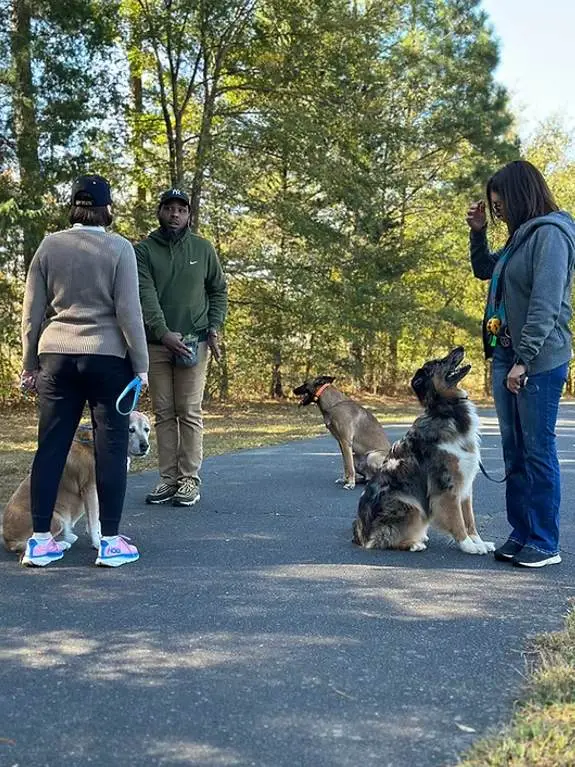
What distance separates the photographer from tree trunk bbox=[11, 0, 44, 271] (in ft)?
46.6

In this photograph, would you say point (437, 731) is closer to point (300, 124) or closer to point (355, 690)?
point (355, 690)

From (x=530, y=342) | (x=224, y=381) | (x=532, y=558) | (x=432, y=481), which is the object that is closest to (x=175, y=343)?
(x=432, y=481)

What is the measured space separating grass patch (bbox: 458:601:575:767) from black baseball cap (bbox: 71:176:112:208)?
302 centimetres

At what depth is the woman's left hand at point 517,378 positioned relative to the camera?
3.86 m

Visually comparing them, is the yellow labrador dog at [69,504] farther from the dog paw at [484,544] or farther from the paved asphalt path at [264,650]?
the dog paw at [484,544]

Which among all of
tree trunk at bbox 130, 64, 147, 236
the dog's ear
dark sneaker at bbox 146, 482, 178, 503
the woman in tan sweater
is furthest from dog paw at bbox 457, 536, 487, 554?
tree trunk at bbox 130, 64, 147, 236

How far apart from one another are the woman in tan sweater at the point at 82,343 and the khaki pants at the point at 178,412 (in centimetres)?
181

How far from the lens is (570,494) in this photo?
6.36 metres

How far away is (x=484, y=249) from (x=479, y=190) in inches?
753

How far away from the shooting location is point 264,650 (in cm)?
287

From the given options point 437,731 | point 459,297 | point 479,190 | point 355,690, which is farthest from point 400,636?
point 459,297

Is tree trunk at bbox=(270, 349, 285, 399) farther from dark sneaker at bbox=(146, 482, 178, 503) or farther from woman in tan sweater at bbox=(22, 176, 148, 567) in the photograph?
woman in tan sweater at bbox=(22, 176, 148, 567)

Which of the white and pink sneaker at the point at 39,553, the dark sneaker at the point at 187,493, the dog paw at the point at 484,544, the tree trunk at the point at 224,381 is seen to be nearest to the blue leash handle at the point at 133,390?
the white and pink sneaker at the point at 39,553

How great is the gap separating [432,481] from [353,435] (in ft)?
8.88
